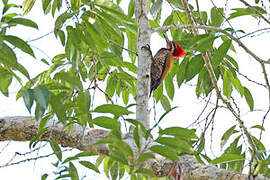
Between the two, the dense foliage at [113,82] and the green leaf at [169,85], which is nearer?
the dense foliage at [113,82]

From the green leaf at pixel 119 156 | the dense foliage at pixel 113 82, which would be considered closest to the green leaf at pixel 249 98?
the dense foliage at pixel 113 82

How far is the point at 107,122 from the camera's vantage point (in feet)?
4.87

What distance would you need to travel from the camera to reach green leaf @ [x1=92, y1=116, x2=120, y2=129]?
1.47 meters

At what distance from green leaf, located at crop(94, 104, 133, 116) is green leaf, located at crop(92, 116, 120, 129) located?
3 centimetres

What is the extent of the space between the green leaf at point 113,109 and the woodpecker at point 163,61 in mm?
1342

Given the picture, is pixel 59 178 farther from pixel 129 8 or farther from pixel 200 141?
pixel 129 8

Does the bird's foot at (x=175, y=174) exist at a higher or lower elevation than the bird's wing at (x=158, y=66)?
lower

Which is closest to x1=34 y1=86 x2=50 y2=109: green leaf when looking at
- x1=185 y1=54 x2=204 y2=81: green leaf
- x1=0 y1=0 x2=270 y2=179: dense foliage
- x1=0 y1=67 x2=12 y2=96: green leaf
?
x1=0 y1=0 x2=270 y2=179: dense foliage

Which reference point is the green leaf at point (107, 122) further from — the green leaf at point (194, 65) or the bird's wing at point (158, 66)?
→ the bird's wing at point (158, 66)

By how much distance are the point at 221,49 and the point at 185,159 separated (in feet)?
1.78

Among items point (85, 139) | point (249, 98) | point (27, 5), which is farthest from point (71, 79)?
point (249, 98)

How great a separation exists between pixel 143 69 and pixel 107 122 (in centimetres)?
37

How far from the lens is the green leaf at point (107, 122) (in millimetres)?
1474

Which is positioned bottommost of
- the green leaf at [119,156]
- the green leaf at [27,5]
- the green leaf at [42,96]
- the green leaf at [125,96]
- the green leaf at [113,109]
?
the green leaf at [119,156]
